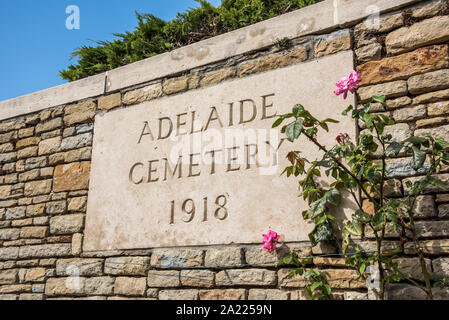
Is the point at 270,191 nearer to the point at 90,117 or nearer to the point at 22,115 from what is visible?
the point at 90,117

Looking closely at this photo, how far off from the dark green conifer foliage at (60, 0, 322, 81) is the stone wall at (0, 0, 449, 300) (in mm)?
589

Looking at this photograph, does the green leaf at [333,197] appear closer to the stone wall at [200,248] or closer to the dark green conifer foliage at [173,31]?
the stone wall at [200,248]

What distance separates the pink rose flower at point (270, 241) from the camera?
3.34 metres

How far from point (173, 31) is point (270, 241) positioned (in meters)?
2.53

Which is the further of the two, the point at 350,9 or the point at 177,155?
the point at 177,155

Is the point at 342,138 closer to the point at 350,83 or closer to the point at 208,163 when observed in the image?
the point at 350,83

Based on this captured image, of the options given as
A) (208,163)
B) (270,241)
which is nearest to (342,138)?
(270,241)

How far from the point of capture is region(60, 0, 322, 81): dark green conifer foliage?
452cm

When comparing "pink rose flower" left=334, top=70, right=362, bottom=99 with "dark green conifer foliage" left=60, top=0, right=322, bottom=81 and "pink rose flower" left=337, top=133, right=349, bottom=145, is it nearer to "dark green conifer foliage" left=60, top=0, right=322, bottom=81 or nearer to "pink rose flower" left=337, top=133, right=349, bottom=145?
"pink rose flower" left=337, top=133, right=349, bottom=145

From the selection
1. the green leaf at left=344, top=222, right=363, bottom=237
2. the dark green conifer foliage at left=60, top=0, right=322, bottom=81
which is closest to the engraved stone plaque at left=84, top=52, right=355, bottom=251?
the green leaf at left=344, top=222, right=363, bottom=237

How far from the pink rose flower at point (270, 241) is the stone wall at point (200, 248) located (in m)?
0.07
